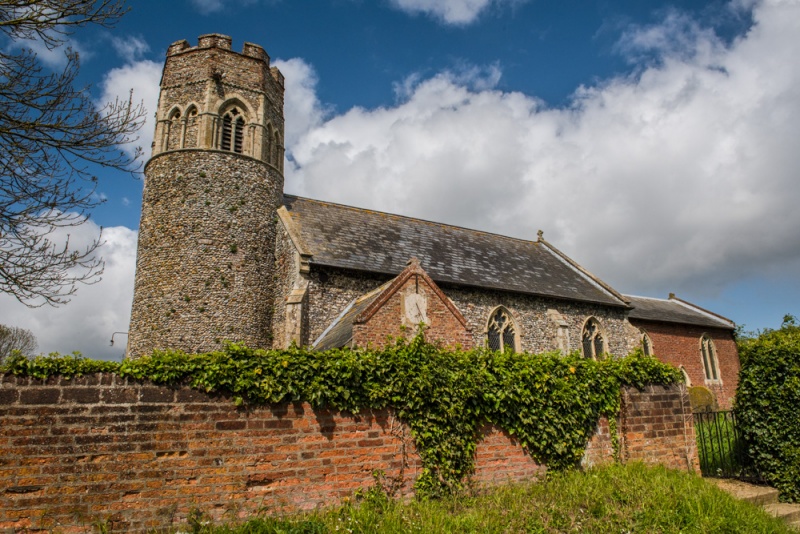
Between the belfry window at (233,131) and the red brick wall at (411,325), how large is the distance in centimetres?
1031

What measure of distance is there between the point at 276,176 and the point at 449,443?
14.2m

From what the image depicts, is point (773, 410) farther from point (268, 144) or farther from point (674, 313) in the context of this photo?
point (674, 313)

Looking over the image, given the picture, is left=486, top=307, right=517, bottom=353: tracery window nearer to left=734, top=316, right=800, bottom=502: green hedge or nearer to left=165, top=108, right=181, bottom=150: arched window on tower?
left=734, top=316, right=800, bottom=502: green hedge

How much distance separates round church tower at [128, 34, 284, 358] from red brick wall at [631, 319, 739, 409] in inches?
779

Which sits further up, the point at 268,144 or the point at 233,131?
the point at 233,131

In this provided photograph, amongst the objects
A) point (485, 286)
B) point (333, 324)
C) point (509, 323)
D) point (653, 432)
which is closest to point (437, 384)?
point (653, 432)

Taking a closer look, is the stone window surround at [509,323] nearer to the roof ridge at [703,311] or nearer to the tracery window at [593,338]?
the tracery window at [593,338]

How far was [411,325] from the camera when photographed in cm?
1120

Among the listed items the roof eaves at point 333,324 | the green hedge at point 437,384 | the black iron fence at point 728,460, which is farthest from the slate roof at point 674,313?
the green hedge at point 437,384

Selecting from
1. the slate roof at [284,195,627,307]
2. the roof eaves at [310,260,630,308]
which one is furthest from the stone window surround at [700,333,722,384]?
the roof eaves at [310,260,630,308]

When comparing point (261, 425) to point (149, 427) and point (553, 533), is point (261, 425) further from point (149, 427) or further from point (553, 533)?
point (553, 533)

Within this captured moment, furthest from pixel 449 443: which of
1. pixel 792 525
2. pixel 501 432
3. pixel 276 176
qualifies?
pixel 276 176

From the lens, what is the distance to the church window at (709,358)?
29.0m

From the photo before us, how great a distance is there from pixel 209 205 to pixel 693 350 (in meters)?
26.9
